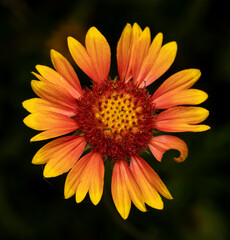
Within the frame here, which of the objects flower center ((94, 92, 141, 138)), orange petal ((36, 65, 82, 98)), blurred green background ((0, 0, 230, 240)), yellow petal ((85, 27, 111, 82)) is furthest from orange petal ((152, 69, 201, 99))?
blurred green background ((0, 0, 230, 240))


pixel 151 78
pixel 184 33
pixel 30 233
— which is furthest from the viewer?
pixel 184 33

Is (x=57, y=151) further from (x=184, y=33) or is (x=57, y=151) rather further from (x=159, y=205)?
(x=184, y=33)

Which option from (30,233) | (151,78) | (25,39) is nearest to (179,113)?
(151,78)

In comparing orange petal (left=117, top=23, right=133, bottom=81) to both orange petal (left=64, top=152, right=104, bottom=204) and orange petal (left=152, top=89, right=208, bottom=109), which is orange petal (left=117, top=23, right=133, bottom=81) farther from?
orange petal (left=64, top=152, right=104, bottom=204)

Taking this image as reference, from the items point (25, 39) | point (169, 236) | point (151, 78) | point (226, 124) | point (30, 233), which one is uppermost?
point (25, 39)

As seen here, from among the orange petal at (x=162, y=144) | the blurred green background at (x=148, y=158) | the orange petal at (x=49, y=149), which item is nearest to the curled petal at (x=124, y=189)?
A: the orange petal at (x=162, y=144)

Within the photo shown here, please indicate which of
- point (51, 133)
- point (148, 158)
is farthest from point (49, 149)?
point (148, 158)
